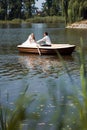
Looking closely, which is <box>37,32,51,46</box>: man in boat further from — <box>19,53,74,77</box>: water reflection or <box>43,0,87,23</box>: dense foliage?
<box>43,0,87,23</box>: dense foliage

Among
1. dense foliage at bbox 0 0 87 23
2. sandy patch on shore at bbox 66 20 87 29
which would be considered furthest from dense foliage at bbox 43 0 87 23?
dense foliage at bbox 0 0 87 23

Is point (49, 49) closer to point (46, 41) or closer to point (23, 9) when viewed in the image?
point (46, 41)

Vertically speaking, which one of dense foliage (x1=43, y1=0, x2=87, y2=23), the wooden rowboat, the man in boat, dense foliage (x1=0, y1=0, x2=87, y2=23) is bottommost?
dense foliage (x1=0, y1=0, x2=87, y2=23)

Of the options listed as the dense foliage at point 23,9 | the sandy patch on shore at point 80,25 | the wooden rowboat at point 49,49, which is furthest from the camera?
the dense foliage at point 23,9

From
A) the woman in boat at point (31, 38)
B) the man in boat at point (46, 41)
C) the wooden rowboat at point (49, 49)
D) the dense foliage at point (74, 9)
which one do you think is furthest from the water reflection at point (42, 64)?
the dense foliage at point (74, 9)

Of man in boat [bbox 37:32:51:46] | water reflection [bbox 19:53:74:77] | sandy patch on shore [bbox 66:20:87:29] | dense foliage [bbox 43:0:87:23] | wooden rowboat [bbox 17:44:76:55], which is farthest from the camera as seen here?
sandy patch on shore [bbox 66:20:87:29]

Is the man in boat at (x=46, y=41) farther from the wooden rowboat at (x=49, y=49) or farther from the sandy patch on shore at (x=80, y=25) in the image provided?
the sandy patch on shore at (x=80, y=25)

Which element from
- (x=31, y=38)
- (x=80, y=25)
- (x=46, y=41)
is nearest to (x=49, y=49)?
(x=46, y=41)

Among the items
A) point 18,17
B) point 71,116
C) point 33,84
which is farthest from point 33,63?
point 18,17

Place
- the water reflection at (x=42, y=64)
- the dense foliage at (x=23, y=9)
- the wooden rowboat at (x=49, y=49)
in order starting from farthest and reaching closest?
the dense foliage at (x=23, y=9) → the wooden rowboat at (x=49, y=49) → the water reflection at (x=42, y=64)

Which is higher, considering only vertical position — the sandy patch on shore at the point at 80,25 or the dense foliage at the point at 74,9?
the dense foliage at the point at 74,9

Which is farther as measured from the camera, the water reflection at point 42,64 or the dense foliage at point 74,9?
the dense foliage at point 74,9

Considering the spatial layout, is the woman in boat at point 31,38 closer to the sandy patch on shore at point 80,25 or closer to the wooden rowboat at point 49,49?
the wooden rowboat at point 49,49

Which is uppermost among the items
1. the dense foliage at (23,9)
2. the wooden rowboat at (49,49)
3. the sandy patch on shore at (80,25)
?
the wooden rowboat at (49,49)
